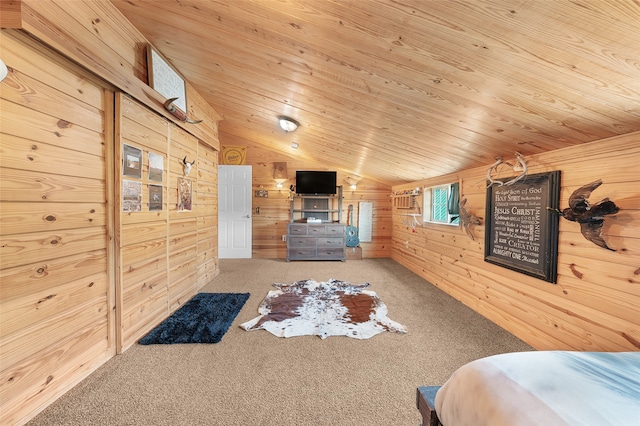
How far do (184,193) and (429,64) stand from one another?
2788 mm

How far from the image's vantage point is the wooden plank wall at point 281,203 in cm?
556

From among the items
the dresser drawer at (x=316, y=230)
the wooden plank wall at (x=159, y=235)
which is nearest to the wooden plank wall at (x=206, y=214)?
the wooden plank wall at (x=159, y=235)

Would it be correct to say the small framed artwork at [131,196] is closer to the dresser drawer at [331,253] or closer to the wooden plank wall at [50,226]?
the wooden plank wall at [50,226]

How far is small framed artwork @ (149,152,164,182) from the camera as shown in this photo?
7.52 ft

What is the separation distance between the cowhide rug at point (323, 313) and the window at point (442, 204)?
1.47 metres

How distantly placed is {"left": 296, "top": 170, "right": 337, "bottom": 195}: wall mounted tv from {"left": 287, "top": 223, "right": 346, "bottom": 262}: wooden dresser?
29.2 inches

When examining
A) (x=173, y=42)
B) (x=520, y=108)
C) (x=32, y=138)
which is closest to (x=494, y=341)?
(x=520, y=108)

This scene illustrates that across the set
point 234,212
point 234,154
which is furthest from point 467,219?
point 234,154

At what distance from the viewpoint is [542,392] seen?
0.70 m

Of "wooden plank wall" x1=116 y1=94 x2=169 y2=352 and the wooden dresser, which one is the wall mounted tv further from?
"wooden plank wall" x1=116 y1=94 x2=169 y2=352

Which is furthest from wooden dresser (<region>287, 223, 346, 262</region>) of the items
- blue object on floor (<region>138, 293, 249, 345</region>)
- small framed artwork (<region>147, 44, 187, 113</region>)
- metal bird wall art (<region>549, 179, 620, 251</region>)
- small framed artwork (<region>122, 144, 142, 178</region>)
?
metal bird wall art (<region>549, 179, 620, 251</region>)

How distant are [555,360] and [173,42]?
3.31m

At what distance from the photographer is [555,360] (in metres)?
0.86

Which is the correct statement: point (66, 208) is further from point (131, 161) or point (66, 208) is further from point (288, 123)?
point (288, 123)
